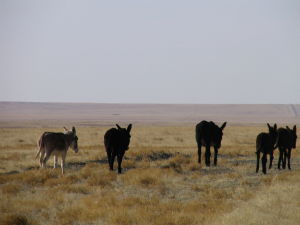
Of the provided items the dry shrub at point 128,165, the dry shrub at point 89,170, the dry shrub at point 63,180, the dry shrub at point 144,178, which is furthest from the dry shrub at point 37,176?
the dry shrub at point 128,165

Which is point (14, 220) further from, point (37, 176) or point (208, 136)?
point (208, 136)

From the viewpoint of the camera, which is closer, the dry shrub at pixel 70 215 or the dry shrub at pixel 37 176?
the dry shrub at pixel 70 215

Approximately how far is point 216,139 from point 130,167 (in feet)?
13.9

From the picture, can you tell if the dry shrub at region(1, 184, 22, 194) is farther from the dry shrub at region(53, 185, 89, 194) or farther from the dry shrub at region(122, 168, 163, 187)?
the dry shrub at region(122, 168, 163, 187)

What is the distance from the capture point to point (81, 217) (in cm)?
1051

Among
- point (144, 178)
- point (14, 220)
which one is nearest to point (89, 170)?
point (144, 178)

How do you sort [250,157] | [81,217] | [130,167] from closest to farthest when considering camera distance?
[81,217]
[130,167]
[250,157]

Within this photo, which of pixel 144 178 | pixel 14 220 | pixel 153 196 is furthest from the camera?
pixel 144 178

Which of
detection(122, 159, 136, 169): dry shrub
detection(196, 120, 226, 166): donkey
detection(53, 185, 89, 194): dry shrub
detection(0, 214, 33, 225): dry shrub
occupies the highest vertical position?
detection(196, 120, 226, 166): donkey

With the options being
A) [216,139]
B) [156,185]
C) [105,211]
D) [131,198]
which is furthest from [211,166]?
[105,211]

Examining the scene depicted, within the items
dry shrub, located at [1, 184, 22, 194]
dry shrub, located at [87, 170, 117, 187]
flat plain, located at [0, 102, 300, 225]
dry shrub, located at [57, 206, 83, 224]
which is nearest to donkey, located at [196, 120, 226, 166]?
flat plain, located at [0, 102, 300, 225]

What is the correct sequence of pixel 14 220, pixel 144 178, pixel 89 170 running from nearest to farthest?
pixel 14 220
pixel 144 178
pixel 89 170

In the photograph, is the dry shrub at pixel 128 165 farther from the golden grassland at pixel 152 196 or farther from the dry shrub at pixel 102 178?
the dry shrub at pixel 102 178

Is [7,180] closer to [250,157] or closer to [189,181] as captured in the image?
[189,181]
